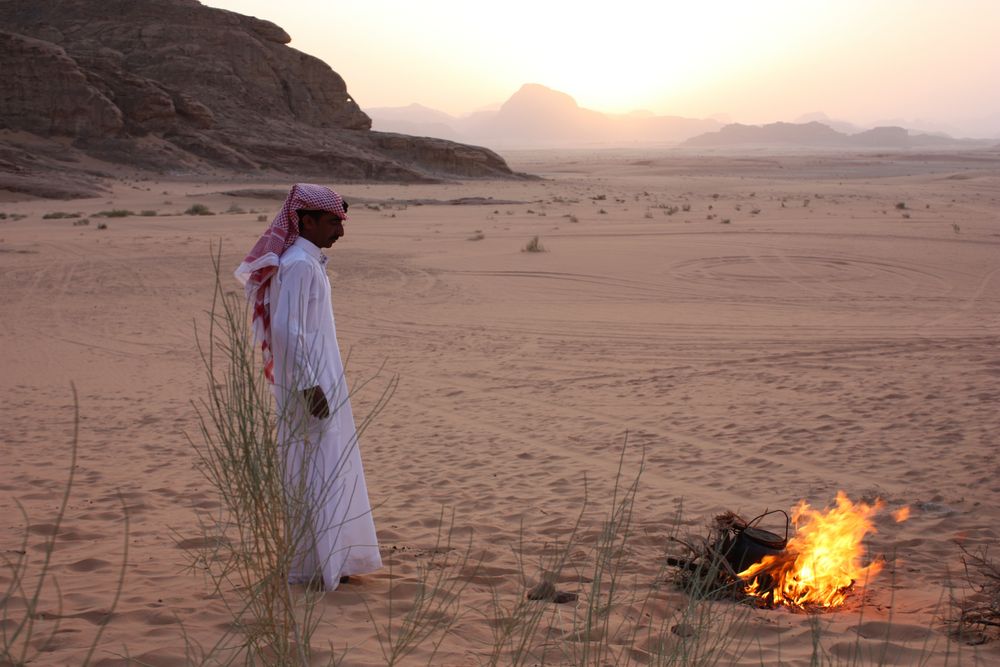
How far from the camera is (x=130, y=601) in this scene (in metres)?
3.80

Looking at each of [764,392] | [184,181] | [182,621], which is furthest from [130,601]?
[184,181]

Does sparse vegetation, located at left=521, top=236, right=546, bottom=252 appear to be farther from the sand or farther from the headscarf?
the headscarf

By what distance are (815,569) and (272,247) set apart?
9.27 feet

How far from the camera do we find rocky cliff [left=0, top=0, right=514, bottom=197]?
41.2m

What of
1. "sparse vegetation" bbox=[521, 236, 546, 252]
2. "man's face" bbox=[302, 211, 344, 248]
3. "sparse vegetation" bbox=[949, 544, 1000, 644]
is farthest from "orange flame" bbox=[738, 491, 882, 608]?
"sparse vegetation" bbox=[521, 236, 546, 252]

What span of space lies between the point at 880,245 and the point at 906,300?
6287mm

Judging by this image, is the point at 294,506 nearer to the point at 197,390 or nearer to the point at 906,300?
the point at 197,390

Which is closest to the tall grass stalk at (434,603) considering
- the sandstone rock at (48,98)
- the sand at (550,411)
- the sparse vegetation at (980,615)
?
the sand at (550,411)

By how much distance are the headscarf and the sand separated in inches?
49.3

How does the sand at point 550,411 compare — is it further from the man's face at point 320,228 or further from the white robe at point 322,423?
the man's face at point 320,228

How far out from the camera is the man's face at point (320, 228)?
3908 mm

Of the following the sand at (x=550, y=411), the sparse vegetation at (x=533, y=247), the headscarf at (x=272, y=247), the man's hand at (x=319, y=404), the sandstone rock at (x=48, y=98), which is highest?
the sandstone rock at (x=48, y=98)

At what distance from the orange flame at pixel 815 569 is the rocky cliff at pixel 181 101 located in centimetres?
3339

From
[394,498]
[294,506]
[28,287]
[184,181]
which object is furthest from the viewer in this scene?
[184,181]
